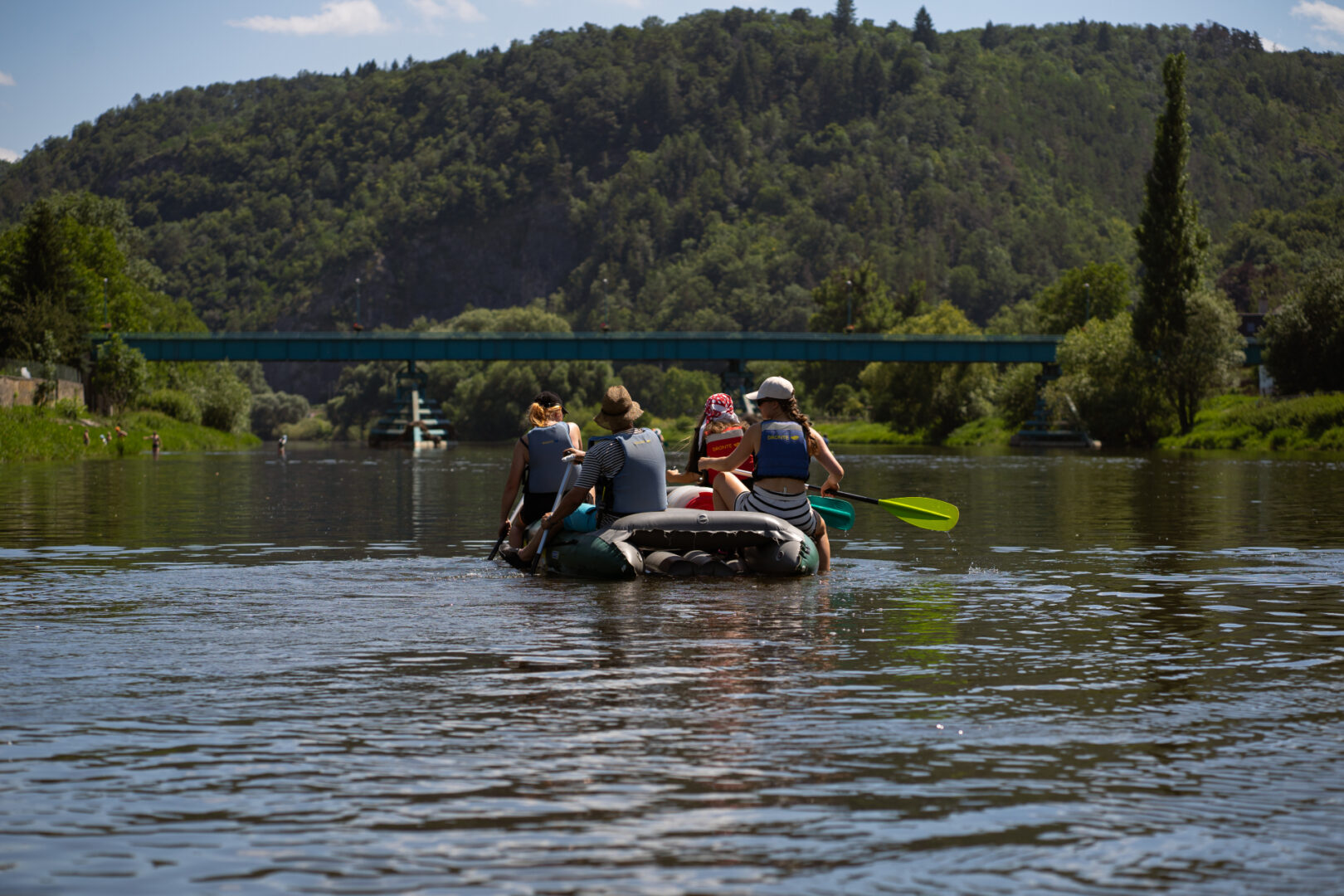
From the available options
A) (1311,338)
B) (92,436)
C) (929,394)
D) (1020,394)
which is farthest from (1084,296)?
(92,436)

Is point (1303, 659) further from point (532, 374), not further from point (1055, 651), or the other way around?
point (532, 374)

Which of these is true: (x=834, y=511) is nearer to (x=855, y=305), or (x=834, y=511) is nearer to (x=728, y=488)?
(x=728, y=488)

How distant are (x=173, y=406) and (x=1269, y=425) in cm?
6866

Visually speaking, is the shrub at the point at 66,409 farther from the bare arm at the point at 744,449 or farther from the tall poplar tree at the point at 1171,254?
the bare arm at the point at 744,449

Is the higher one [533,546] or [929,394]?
[929,394]

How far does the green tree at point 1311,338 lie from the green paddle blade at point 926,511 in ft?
229

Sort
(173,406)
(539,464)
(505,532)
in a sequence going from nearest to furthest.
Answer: (539,464) → (505,532) → (173,406)

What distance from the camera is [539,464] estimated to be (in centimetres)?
1839

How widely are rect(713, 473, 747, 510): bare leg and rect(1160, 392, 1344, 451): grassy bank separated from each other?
63548 millimetres

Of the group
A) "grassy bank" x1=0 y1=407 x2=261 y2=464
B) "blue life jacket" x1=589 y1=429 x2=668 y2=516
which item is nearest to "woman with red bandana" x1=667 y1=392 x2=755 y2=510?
"blue life jacket" x1=589 y1=429 x2=668 y2=516

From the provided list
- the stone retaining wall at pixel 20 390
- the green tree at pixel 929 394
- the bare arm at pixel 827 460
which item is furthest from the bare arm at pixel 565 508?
the green tree at pixel 929 394

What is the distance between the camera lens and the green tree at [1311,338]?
8388cm

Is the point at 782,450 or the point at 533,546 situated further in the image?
the point at 533,546

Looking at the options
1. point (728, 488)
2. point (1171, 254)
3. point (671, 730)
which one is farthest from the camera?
point (1171, 254)
